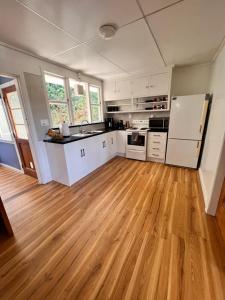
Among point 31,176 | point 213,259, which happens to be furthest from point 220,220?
point 31,176

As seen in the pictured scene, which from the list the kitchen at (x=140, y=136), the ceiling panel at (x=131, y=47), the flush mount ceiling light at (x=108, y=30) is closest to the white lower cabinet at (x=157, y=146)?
the kitchen at (x=140, y=136)

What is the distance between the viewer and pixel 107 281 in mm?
1136

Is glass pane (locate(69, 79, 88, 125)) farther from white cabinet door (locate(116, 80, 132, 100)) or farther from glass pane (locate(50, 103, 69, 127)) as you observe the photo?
white cabinet door (locate(116, 80, 132, 100))

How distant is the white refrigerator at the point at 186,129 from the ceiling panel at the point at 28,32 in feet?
7.94

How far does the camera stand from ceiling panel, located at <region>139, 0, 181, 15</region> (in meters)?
1.29

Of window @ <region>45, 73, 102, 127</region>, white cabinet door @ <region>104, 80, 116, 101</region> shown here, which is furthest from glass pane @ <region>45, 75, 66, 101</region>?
white cabinet door @ <region>104, 80, 116, 101</region>

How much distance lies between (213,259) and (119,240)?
93cm

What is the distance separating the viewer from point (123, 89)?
395cm

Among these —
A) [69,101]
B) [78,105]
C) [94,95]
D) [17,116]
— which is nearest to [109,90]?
[94,95]

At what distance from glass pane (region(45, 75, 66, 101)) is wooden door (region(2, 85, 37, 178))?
650 mm

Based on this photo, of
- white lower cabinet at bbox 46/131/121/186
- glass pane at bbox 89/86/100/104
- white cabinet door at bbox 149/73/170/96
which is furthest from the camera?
glass pane at bbox 89/86/100/104

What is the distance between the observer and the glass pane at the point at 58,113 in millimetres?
2980

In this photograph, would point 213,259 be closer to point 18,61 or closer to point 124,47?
point 124,47

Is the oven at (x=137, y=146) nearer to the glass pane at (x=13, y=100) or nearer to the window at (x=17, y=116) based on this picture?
the window at (x=17, y=116)
